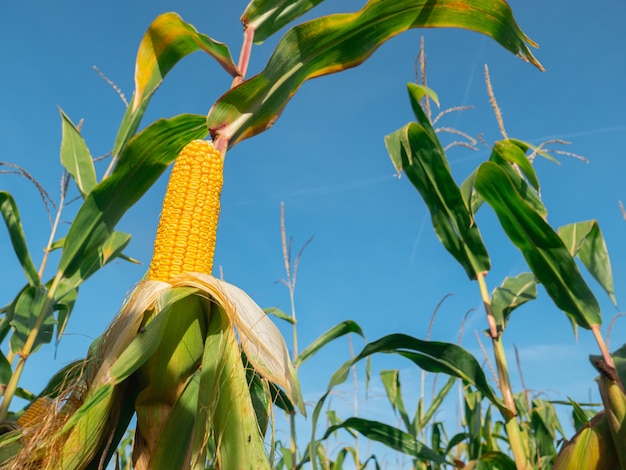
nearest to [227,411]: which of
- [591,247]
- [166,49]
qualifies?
[166,49]

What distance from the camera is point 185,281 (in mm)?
1519

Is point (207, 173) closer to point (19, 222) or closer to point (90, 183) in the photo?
point (90, 183)

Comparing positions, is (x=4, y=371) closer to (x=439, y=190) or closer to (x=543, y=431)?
(x=439, y=190)

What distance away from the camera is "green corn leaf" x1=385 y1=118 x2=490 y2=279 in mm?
2600

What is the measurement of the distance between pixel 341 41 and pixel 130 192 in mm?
1149

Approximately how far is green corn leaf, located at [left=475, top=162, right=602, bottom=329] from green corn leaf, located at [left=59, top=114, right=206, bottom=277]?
1.48 m

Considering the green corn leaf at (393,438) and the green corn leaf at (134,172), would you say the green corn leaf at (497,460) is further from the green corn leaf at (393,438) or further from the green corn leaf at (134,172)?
the green corn leaf at (134,172)

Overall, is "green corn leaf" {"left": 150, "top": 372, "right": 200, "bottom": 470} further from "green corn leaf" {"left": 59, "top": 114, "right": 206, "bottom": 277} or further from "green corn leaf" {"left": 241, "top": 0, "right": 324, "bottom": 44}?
"green corn leaf" {"left": 241, "top": 0, "right": 324, "bottom": 44}

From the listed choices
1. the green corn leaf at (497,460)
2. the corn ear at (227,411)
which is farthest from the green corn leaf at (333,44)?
the green corn leaf at (497,460)

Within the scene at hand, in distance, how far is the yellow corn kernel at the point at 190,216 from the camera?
1621mm

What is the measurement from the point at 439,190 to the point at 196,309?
1.62 metres

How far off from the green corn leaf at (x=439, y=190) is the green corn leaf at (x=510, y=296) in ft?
0.66

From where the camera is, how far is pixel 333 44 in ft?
6.42

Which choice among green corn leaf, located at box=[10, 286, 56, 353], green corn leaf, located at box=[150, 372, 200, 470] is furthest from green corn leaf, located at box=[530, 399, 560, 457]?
green corn leaf, located at box=[10, 286, 56, 353]
